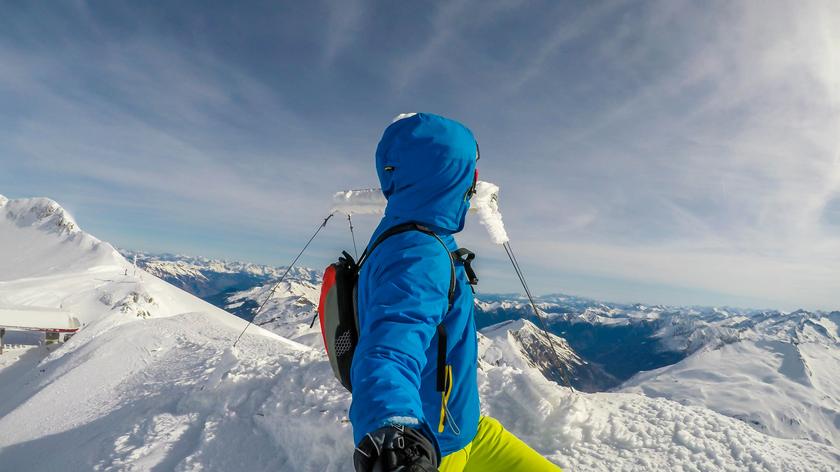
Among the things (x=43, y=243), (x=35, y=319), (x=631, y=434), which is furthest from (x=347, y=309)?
(x=43, y=243)

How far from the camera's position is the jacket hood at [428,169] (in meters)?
2.47

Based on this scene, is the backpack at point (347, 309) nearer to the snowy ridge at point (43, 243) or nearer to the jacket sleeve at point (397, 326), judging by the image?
the jacket sleeve at point (397, 326)

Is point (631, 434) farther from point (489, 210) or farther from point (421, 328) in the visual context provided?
point (421, 328)

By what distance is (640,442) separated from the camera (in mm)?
6668

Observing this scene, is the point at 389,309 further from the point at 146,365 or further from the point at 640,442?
the point at 146,365

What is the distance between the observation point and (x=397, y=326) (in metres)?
1.85

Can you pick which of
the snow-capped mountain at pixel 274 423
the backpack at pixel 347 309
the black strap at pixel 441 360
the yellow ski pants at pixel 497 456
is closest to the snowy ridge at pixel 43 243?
the snow-capped mountain at pixel 274 423

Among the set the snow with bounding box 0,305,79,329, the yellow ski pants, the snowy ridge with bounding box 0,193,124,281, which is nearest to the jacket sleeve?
the yellow ski pants

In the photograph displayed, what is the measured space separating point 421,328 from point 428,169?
1.01 m

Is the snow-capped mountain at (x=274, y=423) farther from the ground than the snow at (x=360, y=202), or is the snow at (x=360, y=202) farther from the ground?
the snow at (x=360, y=202)

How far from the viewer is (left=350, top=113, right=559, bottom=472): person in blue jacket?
1.62 m

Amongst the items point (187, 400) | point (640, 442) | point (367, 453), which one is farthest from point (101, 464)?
point (640, 442)

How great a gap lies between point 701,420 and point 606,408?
152 centimetres

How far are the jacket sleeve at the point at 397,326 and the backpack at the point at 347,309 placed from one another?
0.12m
